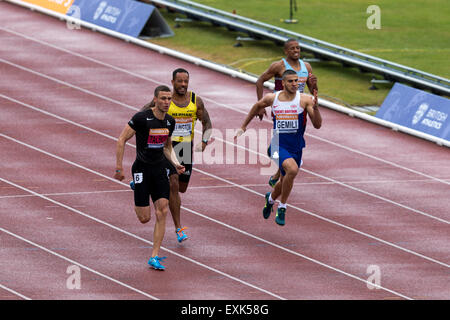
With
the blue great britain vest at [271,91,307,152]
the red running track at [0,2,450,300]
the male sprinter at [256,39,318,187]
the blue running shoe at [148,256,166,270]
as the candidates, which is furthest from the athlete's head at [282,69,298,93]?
the blue running shoe at [148,256,166,270]

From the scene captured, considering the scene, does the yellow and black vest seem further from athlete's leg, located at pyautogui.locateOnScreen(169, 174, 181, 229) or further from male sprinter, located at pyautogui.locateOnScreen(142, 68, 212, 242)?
athlete's leg, located at pyautogui.locateOnScreen(169, 174, 181, 229)

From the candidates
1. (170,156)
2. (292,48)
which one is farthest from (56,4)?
(170,156)

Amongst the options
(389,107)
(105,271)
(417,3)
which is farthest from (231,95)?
(417,3)

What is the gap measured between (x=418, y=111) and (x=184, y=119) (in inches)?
321

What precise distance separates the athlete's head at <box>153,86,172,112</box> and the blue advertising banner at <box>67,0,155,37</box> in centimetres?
1462

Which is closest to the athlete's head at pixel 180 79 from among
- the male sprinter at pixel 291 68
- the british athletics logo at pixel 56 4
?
the male sprinter at pixel 291 68

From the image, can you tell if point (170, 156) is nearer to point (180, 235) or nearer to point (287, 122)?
point (180, 235)

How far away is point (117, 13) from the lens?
1089 inches

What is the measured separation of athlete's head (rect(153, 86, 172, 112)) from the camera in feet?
41.8

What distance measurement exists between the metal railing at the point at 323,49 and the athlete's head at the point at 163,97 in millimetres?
12896

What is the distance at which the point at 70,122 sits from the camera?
20.2m

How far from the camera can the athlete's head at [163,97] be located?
12742 millimetres
